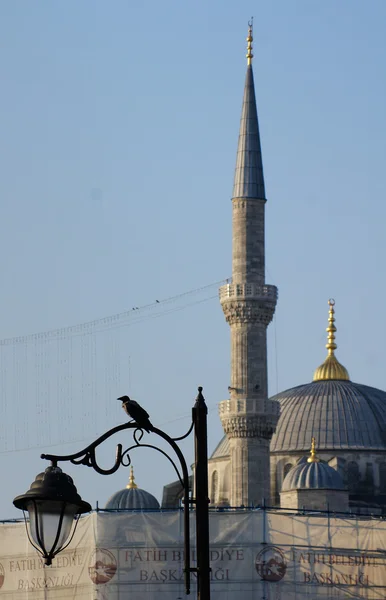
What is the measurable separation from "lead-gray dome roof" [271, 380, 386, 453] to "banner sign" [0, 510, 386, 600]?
1977 centimetres

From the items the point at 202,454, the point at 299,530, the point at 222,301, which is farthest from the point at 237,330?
the point at 202,454

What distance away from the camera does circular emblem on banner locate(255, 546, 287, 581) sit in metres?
44.3

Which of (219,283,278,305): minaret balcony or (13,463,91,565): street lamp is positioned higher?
(219,283,278,305): minaret balcony

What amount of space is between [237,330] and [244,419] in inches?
104

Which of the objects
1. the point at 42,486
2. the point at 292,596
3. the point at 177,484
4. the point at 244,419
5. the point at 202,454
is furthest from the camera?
the point at 177,484

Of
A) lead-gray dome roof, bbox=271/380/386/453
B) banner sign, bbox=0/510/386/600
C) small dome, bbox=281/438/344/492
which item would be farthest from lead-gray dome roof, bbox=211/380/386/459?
banner sign, bbox=0/510/386/600

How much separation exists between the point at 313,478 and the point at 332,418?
9.61 metres

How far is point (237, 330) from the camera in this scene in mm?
53688

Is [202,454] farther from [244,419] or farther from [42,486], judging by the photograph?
[244,419]

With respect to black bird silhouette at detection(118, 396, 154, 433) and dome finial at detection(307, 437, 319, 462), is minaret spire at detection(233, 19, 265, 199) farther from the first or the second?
black bird silhouette at detection(118, 396, 154, 433)

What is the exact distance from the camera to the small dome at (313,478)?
56.4m

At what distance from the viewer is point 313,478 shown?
56750mm

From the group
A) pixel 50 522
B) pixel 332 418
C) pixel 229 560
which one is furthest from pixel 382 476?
pixel 50 522

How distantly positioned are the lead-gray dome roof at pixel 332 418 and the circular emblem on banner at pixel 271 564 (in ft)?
66.2
